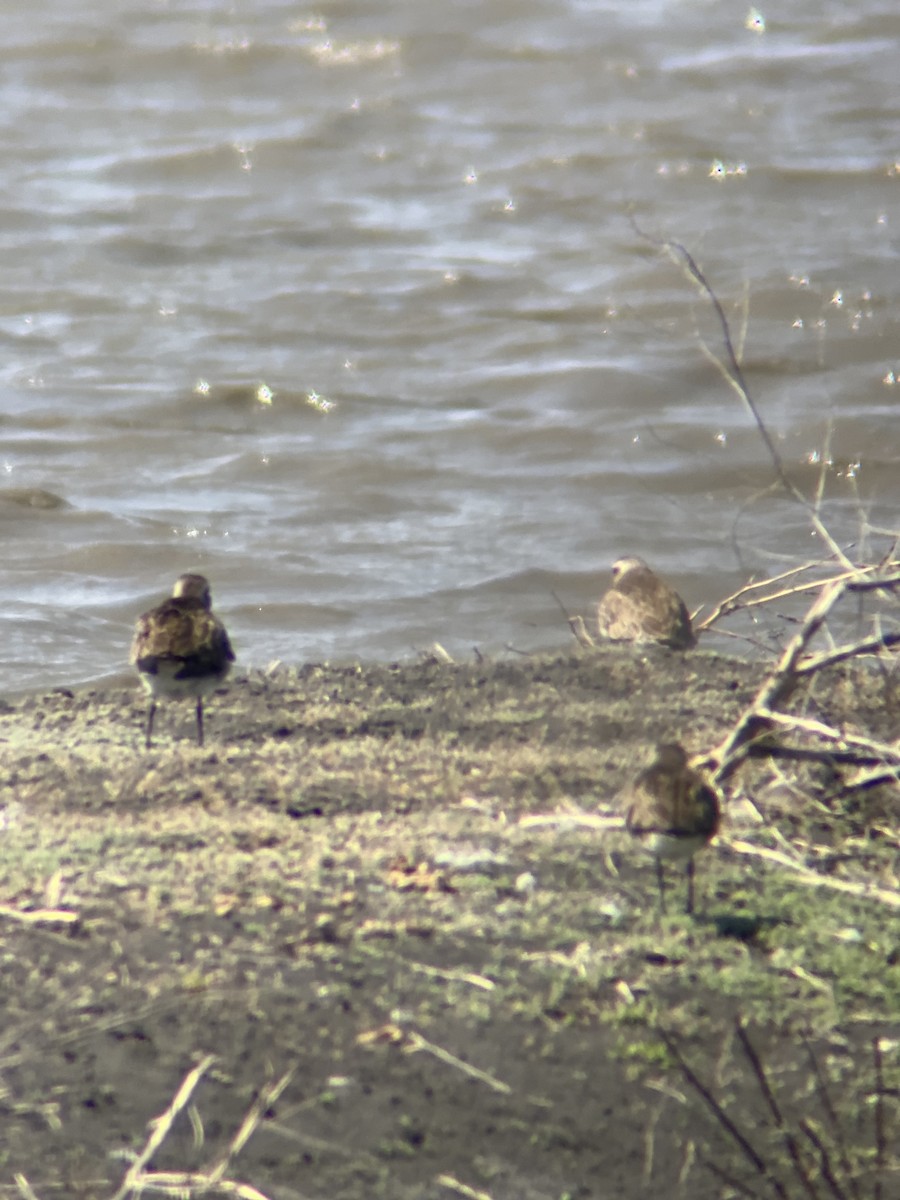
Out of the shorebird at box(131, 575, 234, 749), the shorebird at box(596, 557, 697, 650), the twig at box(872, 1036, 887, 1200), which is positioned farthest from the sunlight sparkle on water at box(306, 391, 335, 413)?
the twig at box(872, 1036, 887, 1200)

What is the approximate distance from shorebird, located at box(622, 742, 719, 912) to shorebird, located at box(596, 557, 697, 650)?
285 centimetres

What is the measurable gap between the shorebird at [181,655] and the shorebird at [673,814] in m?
1.93

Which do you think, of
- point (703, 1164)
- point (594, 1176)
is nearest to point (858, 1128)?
point (703, 1164)

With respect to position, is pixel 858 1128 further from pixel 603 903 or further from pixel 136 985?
pixel 136 985

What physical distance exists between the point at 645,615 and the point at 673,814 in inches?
126

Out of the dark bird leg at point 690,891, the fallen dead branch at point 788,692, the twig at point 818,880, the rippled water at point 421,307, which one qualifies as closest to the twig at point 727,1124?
the dark bird leg at point 690,891

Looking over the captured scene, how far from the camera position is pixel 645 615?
7.49 meters

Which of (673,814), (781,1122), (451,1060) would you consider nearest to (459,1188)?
(451,1060)

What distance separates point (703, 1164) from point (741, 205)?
12.1 metres

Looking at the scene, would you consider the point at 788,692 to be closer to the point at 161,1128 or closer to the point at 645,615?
the point at 161,1128

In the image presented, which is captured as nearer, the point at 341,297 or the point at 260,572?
the point at 260,572

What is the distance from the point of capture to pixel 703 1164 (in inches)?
140

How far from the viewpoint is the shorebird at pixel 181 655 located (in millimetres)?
5953

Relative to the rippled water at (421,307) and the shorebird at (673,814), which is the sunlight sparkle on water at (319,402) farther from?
the shorebird at (673,814)
